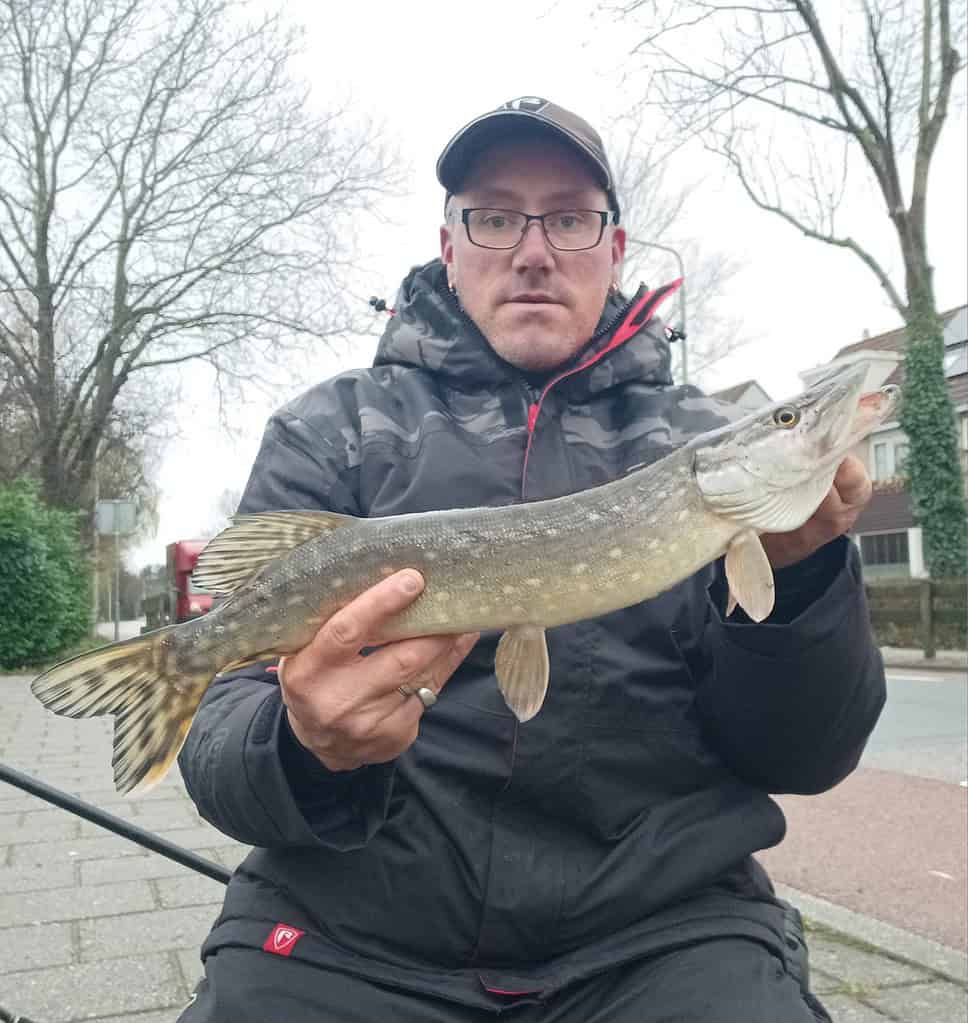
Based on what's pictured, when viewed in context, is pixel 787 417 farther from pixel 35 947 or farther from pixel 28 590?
pixel 28 590

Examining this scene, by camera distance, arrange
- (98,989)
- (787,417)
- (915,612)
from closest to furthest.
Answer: (787,417), (98,989), (915,612)

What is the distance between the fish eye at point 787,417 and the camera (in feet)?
6.20

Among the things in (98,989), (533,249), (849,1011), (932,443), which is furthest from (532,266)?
(932,443)

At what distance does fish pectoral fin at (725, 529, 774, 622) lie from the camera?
1868 millimetres

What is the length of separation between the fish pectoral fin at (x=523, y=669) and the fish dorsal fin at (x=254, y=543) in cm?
39

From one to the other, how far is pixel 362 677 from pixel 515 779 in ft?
1.40

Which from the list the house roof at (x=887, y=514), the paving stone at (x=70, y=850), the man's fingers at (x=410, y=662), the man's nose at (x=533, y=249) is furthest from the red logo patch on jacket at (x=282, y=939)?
the house roof at (x=887, y=514)

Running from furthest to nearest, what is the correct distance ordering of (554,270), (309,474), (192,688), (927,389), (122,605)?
(122,605), (927,389), (554,270), (309,474), (192,688)

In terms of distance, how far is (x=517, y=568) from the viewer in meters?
1.91

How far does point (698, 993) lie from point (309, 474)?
4.29 feet

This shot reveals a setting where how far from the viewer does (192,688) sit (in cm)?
193

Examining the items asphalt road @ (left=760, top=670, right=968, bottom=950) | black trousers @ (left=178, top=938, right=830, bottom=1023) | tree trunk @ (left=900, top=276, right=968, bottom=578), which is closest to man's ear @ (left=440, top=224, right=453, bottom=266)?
black trousers @ (left=178, top=938, right=830, bottom=1023)

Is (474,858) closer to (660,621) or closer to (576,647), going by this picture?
(576,647)

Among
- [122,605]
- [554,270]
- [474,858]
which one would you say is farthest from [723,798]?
[122,605]
